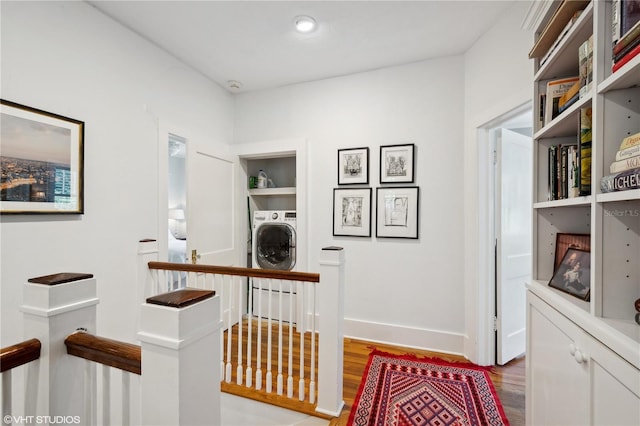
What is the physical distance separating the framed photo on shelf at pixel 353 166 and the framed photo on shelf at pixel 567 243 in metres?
1.77

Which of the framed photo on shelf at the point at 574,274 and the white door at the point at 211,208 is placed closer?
the framed photo on shelf at the point at 574,274

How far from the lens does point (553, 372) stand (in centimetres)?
111

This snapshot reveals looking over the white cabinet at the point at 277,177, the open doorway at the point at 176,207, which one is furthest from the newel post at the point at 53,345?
the open doorway at the point at 176,207

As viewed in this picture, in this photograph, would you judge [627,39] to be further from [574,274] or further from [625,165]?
[574,274]

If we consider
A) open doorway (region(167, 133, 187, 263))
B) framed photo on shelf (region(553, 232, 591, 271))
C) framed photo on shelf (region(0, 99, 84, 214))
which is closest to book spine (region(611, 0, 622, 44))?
framed photo on shelf (region(553, 232, 591, 271))

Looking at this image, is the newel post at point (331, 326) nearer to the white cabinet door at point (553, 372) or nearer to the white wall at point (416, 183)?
the white cabinet door at point (553, 372)

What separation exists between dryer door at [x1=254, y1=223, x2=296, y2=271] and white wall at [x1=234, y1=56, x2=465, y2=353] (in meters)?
0.29

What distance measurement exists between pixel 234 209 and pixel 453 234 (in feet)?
7.92

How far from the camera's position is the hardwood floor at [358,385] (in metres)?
1.82

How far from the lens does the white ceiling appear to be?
6.45ft

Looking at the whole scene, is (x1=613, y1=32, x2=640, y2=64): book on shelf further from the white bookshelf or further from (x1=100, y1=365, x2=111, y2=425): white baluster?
(x1=100, y1=365, x2=111, y2=425): white baluster

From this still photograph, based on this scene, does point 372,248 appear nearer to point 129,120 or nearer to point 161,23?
point 129,120

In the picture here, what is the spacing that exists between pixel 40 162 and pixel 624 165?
8.77 feet

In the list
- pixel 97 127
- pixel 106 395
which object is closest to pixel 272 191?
pixel 97 127
